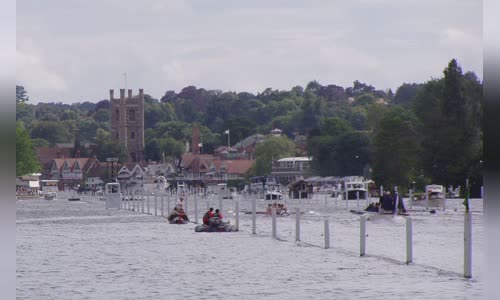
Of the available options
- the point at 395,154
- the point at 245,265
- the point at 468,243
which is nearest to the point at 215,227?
the point at 245,265

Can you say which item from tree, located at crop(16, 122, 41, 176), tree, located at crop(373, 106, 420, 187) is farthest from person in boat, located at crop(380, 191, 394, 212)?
tree, located at crop(16, 122, 41, 176)

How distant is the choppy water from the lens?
27266 millimetres

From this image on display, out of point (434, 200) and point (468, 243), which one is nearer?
point (468, 243)

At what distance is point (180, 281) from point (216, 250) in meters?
11.5

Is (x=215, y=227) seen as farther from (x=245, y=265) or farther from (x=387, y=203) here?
(x=245, y=265)

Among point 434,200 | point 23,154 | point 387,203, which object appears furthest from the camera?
point 23,154

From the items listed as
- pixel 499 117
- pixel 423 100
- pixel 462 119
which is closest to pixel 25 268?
pixel 499 117

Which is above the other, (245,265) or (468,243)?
(468,243)

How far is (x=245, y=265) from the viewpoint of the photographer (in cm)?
3475

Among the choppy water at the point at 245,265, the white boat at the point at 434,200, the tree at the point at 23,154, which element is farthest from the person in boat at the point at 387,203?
the tree at the point at 23,154

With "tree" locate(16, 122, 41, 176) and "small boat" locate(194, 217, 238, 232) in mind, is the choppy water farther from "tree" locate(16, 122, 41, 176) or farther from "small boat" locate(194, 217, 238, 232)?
"tree" locate(16, 122, 41, 176)

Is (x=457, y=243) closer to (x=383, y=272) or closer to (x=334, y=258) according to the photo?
(x=334, y=258)

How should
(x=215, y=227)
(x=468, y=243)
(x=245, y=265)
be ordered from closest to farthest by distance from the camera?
(x=468, y=243) → (x=245, y=265) → (x=215, y=227)

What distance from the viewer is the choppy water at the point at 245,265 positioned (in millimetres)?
27266
